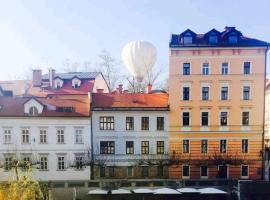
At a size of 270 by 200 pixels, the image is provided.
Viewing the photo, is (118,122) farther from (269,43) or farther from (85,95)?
(269,43)

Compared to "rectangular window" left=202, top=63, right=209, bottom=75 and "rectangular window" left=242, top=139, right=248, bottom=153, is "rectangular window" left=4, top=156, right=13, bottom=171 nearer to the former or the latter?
"rectangular window" left=202, top=63, right=209, bottom=75

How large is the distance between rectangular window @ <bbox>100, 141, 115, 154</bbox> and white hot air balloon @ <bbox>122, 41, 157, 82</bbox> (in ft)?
38.9

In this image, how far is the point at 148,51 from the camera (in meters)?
36.1

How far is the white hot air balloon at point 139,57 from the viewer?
3594cm

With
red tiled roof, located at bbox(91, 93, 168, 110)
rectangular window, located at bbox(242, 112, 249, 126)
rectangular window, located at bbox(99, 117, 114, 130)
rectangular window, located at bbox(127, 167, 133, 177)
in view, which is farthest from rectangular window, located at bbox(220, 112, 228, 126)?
rectangular window, located at bbox(99, 117, 114, 130)

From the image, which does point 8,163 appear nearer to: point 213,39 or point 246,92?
point 213,39

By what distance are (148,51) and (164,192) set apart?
18.8 metres

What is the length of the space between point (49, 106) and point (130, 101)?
8.35 meters

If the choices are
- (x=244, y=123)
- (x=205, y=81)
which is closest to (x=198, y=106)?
(x=205, y=81)

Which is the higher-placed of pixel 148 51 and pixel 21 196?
pixel 148 51

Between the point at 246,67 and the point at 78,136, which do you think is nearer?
the point at 246,67

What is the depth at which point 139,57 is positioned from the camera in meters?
35.9

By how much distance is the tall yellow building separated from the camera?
92.8 ft

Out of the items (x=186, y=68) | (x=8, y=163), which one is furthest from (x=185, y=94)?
(x=8, y=163)
